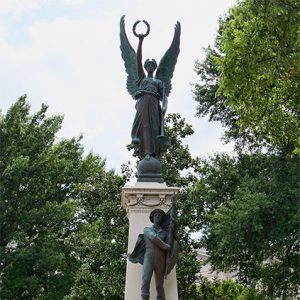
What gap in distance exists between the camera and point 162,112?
998cm

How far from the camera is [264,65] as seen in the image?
12.0 metres

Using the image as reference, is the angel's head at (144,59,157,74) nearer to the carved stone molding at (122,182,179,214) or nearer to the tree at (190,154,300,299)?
the carved stone molding at (122,182,179,214)

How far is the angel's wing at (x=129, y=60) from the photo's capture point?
10.5m

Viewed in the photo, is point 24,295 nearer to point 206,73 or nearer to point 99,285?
point 99,285

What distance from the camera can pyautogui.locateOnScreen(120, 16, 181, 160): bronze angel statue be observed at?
9.93 m

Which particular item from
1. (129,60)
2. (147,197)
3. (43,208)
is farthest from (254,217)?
(147,197)

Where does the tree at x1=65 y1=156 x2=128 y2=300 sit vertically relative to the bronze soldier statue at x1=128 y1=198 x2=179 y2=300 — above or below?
above

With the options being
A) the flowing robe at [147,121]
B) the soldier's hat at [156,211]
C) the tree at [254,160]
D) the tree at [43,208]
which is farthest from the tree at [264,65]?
the tree at [43,208]

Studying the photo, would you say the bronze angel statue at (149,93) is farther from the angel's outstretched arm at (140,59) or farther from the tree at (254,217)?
the tree at (254,217)

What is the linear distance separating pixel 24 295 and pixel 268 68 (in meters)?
14.0

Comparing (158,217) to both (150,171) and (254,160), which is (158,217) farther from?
(254,160)

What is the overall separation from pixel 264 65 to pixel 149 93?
3.08 meters

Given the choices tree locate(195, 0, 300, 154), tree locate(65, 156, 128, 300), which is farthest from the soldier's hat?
tree locate(65, 156, 128, 300)

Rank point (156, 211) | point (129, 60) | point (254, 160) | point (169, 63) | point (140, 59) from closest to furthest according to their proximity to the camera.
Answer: point (156, 211) < point (140, 59) < point (169, 63) < point (129, 60) < point (254, 160)
